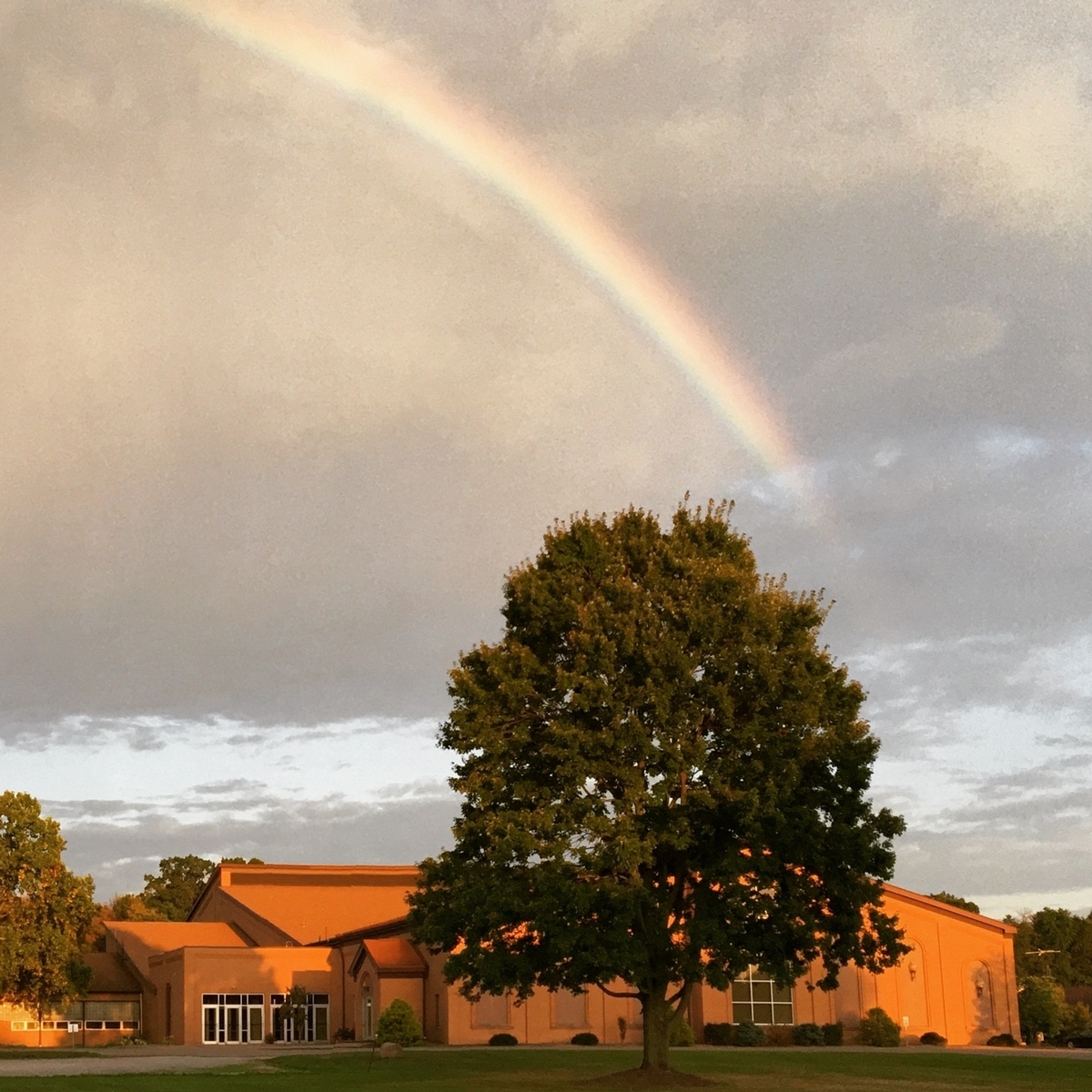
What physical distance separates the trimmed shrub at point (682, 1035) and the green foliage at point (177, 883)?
100014 mm

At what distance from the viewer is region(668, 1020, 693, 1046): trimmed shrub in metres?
59.8

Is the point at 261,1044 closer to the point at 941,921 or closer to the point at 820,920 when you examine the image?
the point at 941,921

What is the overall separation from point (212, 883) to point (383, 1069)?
195 ft

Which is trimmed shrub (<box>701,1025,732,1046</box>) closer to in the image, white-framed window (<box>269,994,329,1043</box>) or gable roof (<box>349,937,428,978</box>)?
gable roof (<box>349,937,428,978</box>)

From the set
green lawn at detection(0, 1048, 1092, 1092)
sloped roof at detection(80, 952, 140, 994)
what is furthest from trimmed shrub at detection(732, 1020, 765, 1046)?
sloped roof at detection(80, 952, 140, 994)

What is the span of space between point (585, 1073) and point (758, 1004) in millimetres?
23429

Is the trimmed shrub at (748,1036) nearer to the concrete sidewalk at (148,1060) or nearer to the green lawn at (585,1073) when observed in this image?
the green lawn at (585,1073)

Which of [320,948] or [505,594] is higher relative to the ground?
[505,594]

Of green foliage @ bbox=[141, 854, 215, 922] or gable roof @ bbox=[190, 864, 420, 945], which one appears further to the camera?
green foliage @ bbox=[141, 854, 215, 922]

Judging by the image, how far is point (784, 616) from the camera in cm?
3912

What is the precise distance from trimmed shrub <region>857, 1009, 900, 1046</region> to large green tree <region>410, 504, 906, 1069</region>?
26.3 m

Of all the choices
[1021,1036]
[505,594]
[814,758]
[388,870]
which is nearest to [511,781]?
[505,594]

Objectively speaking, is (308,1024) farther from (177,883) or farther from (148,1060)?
(177,883)

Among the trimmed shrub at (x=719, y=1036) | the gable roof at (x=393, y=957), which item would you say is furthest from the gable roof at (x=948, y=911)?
the gable roof at (x=393, y=957)
